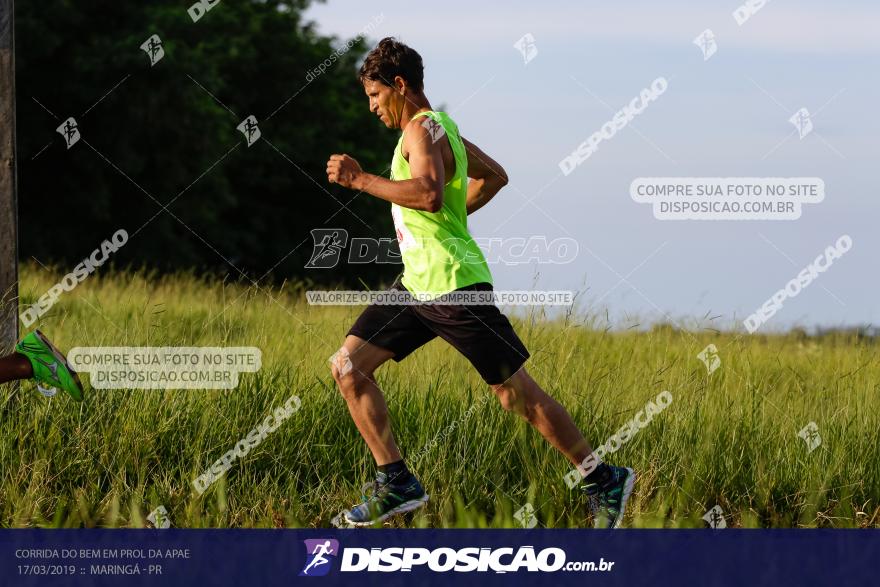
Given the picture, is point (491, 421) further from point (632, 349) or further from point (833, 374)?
point (833, 374)

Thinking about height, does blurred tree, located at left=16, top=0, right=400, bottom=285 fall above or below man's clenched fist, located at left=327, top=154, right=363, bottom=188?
above

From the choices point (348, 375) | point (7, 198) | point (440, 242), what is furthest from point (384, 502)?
point (7, 198)

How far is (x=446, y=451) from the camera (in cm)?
580

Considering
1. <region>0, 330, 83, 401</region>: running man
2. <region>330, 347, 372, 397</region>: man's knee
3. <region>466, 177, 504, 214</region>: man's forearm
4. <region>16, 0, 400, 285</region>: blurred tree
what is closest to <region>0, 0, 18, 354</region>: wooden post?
<region>0, 330, 83, 401</region>: running man

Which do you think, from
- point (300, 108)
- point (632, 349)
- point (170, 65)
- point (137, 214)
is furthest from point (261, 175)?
point (632, 349)

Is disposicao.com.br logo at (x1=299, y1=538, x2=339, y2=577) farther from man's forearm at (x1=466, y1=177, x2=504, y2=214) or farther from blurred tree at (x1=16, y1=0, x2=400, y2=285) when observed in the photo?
blurred tree at (x1=16, y1=0, x2=400, y2=285)

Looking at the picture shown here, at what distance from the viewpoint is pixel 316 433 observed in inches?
235

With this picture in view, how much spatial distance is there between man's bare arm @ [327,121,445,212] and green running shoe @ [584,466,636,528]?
1.59m

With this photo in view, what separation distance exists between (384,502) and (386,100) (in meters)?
1.93

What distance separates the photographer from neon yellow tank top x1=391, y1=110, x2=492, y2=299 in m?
5.20

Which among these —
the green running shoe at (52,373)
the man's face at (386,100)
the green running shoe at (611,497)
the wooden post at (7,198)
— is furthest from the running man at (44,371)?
the green running shoe at (611,497)

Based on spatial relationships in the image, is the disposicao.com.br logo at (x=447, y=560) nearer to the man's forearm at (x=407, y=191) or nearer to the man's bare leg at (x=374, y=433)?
the man's bare leg at (x=374, y=433)

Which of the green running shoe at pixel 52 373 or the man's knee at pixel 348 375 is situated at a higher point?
the green running shoe at pixel 52 373

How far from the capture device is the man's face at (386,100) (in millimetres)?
5250
